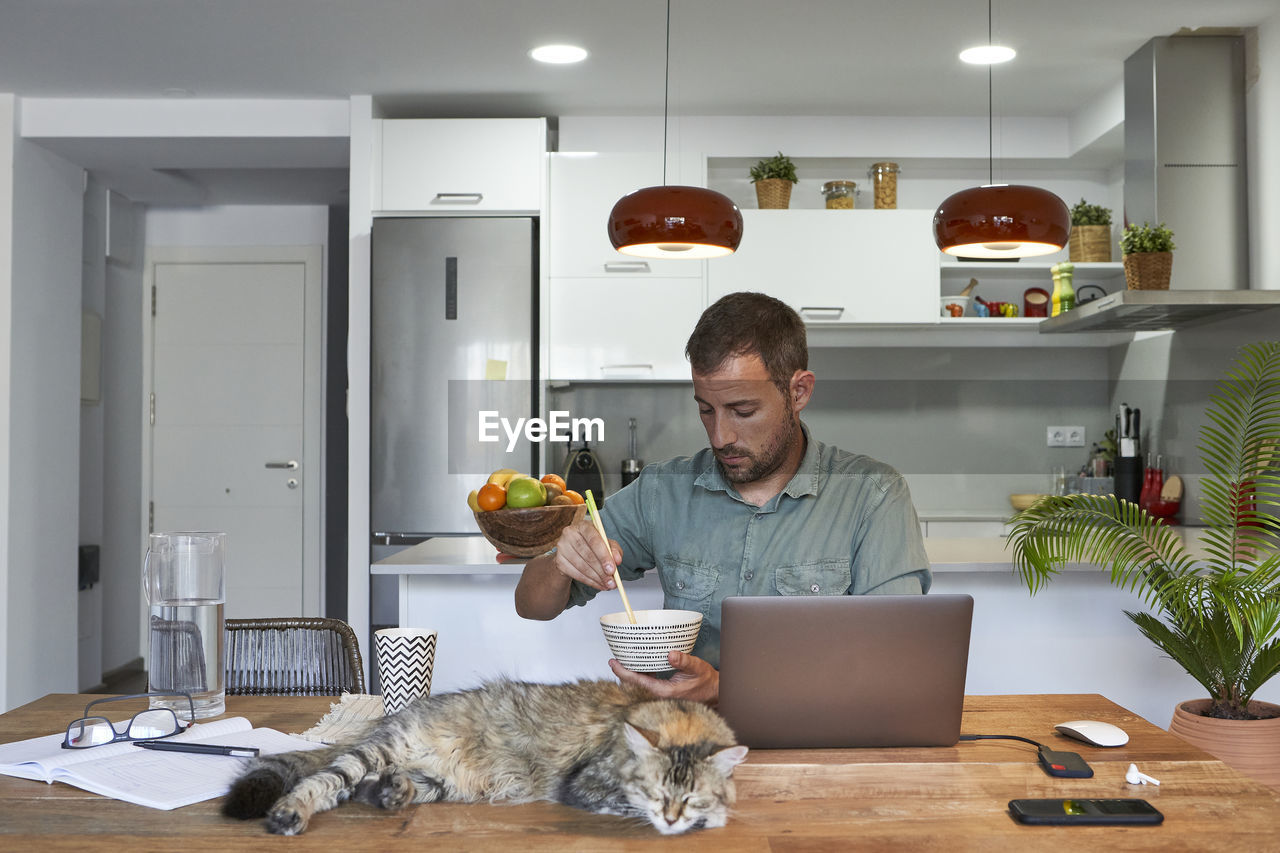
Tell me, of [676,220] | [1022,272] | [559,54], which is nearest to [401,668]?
[676,220]

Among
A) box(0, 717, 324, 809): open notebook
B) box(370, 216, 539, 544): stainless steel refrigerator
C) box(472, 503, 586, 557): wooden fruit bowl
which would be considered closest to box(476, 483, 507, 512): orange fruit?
box(472, 503, 586, 557): wooden fruit bowl

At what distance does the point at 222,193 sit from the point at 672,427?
8.42 feet

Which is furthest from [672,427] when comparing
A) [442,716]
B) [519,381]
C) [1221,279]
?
[442,716]

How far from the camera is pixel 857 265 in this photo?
4.44 metres

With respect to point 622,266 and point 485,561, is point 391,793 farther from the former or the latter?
point 622,266

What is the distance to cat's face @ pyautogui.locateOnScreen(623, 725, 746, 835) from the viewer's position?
37.5 inches

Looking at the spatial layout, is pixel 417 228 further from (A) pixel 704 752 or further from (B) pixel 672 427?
(A) pixel 704 752

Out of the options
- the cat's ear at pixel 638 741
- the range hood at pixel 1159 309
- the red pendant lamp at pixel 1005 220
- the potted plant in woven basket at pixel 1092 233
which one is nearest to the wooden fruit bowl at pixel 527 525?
the red pendant lamp at pixel 1005 220

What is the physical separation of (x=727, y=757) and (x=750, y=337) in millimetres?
907

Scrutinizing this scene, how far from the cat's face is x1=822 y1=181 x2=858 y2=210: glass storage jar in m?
3.81

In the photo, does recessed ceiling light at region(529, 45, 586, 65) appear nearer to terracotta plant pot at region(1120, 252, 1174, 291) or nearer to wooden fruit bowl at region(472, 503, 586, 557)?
wooden fruit bowl at region(472, 503, 586, 557)

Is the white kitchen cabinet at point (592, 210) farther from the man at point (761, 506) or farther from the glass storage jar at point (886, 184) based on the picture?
the man at point (761, 506)

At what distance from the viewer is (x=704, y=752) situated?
970 mm

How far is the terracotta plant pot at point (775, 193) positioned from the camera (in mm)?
4430
